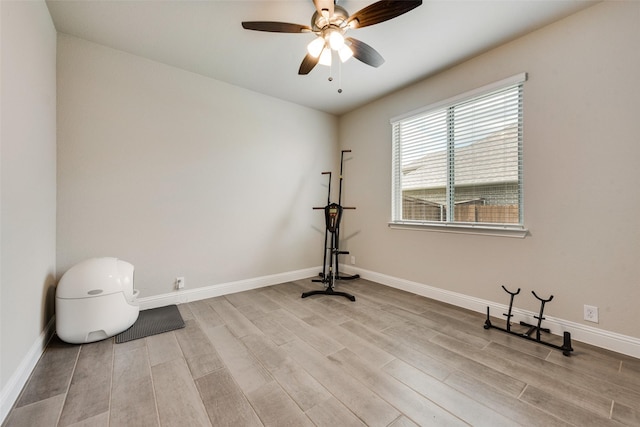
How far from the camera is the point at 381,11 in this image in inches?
65.7

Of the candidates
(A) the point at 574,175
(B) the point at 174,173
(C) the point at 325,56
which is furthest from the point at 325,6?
(A) the point at 574,175

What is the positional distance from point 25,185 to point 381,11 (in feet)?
8.30

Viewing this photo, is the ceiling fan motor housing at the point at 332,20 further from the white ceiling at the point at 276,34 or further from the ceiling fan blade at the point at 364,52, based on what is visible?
the white ceiling at the point at 276,34

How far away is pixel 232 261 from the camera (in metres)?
3.29

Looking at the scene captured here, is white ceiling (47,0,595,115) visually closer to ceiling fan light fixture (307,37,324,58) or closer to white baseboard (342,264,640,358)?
ceiling fan light fixture (307,37,324,58)

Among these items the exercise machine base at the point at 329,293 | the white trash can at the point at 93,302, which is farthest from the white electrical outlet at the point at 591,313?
the white trash can at the point at 93,302

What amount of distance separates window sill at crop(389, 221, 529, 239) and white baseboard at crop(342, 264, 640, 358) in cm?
69

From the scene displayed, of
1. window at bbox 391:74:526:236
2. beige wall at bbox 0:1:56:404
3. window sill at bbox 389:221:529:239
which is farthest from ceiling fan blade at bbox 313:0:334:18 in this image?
window sill at bbox 389:221:529:239

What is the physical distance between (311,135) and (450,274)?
109 inches

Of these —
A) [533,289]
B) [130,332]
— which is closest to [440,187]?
[533,289]

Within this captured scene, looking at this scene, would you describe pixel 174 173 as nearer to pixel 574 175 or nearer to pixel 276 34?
pixel 276 34

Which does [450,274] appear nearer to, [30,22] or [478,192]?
[478,192]

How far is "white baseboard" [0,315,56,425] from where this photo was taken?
132 cm

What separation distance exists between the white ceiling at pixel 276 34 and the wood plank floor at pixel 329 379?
264cm
